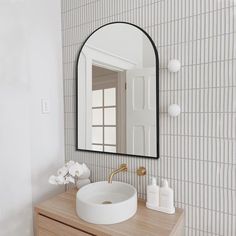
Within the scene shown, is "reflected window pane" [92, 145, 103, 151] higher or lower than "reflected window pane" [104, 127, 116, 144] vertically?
lower

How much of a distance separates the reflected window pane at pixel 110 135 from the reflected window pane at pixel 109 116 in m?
0.04

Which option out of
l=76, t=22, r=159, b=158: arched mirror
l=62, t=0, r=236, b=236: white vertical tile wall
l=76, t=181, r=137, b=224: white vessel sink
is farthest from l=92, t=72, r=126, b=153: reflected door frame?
l=76, t=181, r=137, b=224: white vessel sink

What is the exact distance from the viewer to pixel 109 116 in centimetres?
146

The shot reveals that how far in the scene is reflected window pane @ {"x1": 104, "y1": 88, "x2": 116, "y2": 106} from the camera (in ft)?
4.69

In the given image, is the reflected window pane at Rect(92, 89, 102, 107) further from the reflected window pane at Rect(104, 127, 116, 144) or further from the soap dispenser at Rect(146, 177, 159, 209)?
the soap dispenser at Rect(146, 177, 159, 209)

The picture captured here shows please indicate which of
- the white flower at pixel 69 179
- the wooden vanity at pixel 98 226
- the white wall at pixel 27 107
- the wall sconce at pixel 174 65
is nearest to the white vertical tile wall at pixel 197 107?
the wall sconce at pixel 174 65

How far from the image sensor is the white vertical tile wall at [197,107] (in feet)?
3.61

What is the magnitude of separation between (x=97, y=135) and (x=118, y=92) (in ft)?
1.16

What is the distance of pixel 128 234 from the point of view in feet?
3.19

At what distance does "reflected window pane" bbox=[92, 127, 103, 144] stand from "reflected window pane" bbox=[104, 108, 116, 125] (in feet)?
0.27

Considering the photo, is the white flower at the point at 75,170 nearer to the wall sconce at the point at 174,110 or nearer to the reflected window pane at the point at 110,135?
the reflected window pane at the point at 110,135

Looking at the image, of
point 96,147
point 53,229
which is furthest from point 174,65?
point 53,229

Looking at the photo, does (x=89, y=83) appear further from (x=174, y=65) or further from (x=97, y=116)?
(x=174, y=65)

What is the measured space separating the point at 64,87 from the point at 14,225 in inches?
40.6
